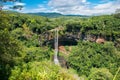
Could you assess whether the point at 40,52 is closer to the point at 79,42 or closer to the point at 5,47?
the point at 79,42

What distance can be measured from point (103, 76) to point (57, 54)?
17.1m

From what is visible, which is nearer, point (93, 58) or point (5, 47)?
point (5, 47)

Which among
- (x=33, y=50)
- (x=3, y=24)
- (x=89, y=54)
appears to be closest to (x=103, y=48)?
(x=89, y=54)

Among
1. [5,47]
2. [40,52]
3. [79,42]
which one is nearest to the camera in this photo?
[5,47]

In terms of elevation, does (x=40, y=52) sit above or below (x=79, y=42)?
below

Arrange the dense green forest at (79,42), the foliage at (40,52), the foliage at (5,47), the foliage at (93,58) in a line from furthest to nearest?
the foliage at (40,52)
the dense green forest at (79,42)
the foliage at (93,58)
the foliage at (5,47)

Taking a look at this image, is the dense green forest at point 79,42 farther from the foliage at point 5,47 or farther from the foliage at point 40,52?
the foliage at point 5,47

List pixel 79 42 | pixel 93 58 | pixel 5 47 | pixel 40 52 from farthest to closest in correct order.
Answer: pixel 79 42 → pixel 40 52 → pixel 93 58 → pixel 5 47

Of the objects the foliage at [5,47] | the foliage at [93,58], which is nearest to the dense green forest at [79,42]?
the foliage at [93,58]

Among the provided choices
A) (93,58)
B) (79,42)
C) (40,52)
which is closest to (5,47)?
(93,58)

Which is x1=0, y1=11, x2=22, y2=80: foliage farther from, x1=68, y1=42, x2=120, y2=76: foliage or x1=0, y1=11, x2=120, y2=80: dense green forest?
x1=68, y1=42, x2=120, y2=76: foliage

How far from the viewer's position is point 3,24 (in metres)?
14.7

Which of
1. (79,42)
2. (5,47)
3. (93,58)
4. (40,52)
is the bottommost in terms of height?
(93,58)

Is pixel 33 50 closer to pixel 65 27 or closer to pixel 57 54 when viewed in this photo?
pixel 57 54
